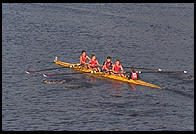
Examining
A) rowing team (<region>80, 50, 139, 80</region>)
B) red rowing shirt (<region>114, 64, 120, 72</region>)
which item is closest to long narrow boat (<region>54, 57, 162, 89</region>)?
rowing team (<region>80, 50, 139, 80</region>)

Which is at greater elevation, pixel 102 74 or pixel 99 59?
pixel 99 59

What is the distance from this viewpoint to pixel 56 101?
4662cm

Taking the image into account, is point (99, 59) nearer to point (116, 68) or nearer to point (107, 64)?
point (107, 64)

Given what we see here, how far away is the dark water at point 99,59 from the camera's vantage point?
42188 mm

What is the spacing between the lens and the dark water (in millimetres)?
42188

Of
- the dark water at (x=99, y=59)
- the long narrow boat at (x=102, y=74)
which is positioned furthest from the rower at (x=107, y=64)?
the dark water at (x=99, y=59)

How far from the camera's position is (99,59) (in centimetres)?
6688

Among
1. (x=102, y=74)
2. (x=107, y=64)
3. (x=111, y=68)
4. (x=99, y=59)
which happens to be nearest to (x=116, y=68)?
(x=107, y=64)

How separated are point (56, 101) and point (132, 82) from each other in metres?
9.47

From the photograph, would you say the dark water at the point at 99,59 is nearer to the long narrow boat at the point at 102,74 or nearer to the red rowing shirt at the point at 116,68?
the long narrow boat at the point at 102,74

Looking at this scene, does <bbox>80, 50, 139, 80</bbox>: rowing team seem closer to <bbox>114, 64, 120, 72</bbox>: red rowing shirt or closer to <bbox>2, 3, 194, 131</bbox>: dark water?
<bbox>114, 64, 120, 72</bbox>: red rowing shirt

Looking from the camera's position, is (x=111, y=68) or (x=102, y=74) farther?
(x=111, y=68)

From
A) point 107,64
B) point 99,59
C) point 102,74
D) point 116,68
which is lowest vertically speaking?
point 102,74

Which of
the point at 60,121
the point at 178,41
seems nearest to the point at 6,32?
the point at 178,41
